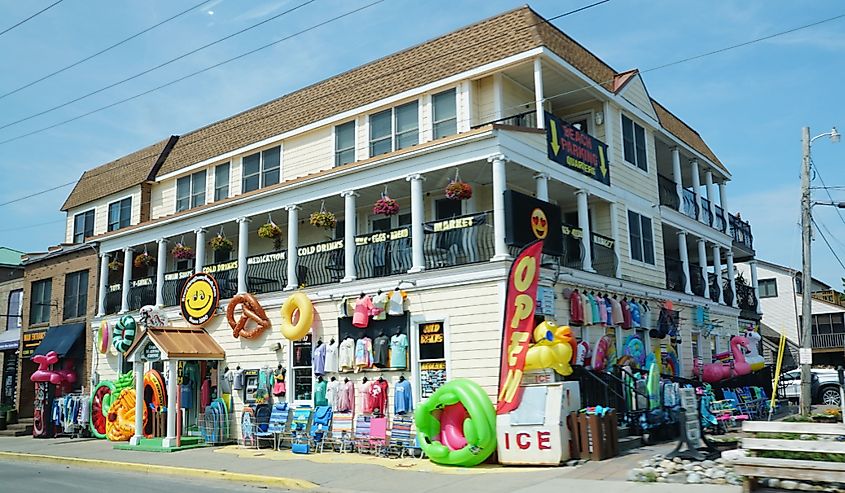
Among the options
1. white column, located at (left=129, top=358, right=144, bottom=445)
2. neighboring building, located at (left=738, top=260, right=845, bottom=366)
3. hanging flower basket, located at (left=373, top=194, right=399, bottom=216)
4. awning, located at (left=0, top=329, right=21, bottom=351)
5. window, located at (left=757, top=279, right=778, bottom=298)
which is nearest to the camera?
hanging flower basket, located at (left=373, top=194, right=399, bottom=216)

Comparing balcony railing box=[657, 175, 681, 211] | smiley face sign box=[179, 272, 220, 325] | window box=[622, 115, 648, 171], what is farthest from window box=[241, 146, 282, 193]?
balcony railing box=[657, 175, 681, 211]

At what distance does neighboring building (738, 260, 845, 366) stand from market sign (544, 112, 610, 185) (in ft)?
97.6

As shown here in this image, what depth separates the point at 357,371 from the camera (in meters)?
17.2

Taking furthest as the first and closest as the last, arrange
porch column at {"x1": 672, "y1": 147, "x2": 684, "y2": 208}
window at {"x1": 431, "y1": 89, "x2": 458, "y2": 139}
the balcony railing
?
porch column at {"x1": 672, "y1": 147, "x2": 684, "y2": 208} < the balcony railing < window at {"x1": 431, "y1": 89, "x2": 458, "y2": 139}

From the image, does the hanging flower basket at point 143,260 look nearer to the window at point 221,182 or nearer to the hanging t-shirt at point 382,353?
the window at point 221,182

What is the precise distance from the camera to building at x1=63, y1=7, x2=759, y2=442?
1611 cm

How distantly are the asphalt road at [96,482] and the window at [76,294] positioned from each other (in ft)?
35.3

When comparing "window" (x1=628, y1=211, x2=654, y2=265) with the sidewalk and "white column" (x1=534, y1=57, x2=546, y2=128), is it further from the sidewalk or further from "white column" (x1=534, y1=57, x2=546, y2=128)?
the sidewalk

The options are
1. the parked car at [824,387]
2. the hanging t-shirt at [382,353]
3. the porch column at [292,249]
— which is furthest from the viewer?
the parked car at [824,387]

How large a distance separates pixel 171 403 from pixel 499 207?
10.5 metres

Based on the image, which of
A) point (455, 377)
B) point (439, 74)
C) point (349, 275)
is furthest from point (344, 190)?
point (455, 377)

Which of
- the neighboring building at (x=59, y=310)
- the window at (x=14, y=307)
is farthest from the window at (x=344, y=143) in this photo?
the window at (x=14, y=307)

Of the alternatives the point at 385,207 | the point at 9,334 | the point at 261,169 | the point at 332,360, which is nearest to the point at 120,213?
the point at 261,169

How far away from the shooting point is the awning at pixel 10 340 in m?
30.1
